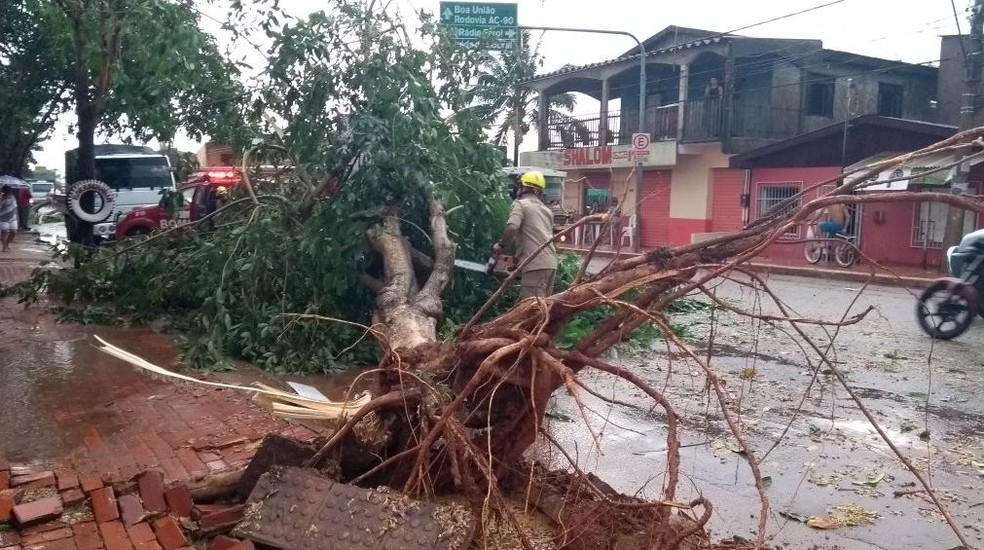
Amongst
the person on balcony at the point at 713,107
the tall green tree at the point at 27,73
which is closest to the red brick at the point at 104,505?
the tall green tree at the point at 27,73

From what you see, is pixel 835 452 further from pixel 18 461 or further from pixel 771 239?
pixel 18 461

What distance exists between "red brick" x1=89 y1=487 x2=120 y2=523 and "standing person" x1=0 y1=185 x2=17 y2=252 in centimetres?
1597

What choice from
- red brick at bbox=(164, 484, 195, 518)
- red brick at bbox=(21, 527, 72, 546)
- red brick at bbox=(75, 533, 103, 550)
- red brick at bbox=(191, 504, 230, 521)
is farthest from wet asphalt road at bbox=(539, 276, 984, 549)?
red brick at bbox=(21, 527, 72, 546)

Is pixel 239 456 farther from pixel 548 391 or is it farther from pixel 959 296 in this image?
pixel 959 296

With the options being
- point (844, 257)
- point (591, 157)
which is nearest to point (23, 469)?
point (844, 257)

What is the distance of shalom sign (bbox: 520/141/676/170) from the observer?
934 inches

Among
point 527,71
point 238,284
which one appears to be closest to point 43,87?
point 238,284

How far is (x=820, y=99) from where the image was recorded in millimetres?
23547

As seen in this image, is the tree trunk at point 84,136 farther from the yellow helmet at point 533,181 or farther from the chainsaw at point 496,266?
the yellow helmet at point 533,181

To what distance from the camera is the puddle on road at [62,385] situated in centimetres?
476

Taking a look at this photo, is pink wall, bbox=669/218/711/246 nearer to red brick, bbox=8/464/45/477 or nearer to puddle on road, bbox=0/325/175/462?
puddle on road, bbox=0/325/175/462

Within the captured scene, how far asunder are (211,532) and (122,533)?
38 cm

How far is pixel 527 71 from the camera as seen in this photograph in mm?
30344

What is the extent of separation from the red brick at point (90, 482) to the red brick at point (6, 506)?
31cm
